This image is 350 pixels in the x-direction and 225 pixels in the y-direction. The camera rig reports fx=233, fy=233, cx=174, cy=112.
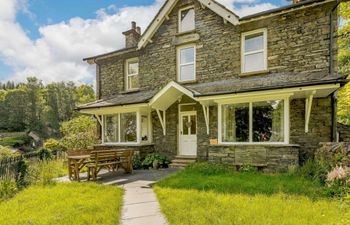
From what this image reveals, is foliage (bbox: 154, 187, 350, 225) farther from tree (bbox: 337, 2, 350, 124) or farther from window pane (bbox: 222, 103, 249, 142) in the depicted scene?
tree (bbox: 337, 2, 350, 124)

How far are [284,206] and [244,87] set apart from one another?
5.74 meters

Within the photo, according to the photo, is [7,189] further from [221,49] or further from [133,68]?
[221,49]

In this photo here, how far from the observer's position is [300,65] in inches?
403

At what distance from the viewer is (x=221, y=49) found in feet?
39.4

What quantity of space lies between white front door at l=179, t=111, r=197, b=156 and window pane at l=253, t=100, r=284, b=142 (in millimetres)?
3368

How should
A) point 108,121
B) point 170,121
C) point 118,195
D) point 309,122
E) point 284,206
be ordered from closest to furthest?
1. point 284,206
2. point 118,195
3. point 309,122
4. point 170,121
5. point 108,121

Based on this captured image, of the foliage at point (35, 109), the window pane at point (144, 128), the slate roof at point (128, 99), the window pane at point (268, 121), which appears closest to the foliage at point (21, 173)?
the slate roof at point (128, 99)

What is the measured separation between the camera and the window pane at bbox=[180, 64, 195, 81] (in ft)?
42.4

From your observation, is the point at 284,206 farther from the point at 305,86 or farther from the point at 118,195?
the point at 305,86

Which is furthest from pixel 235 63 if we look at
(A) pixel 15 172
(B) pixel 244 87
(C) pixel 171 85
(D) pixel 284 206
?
(A) pixel 15 172

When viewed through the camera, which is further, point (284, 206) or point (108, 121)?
point (108, 121)

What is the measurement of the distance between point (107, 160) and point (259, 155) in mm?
6254

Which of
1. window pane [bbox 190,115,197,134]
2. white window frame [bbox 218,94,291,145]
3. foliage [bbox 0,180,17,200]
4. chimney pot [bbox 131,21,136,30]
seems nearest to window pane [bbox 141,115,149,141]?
window pane [bbox 190,115,197,134]

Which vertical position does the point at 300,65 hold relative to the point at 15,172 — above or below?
above
